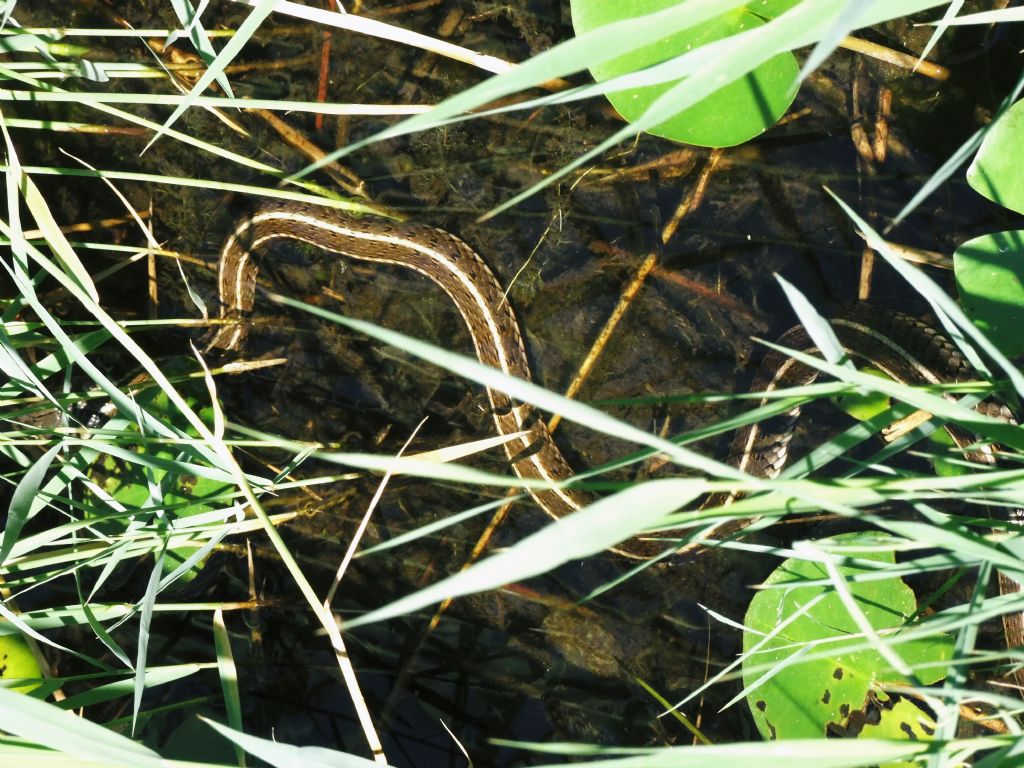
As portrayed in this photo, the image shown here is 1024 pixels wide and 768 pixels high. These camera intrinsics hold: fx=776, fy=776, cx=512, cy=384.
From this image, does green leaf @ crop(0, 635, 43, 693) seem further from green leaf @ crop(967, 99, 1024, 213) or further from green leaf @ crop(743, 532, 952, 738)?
green leaf @ crop(967, 99, 1024, 213)

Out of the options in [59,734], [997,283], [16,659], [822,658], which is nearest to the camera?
[59,734]

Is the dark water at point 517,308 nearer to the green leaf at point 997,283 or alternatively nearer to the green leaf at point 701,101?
the green leaf at point 701,101

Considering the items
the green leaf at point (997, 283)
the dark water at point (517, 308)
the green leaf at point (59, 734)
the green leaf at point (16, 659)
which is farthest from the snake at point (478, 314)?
the green leaf at point (59, 734)

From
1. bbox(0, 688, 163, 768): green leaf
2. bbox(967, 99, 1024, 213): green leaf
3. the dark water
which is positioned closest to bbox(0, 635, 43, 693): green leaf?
the dark water

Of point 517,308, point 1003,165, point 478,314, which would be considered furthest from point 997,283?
point 478,314

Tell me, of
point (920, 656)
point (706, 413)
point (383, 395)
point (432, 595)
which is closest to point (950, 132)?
point (706, 413)

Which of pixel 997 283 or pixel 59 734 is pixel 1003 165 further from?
pixel 59 734
